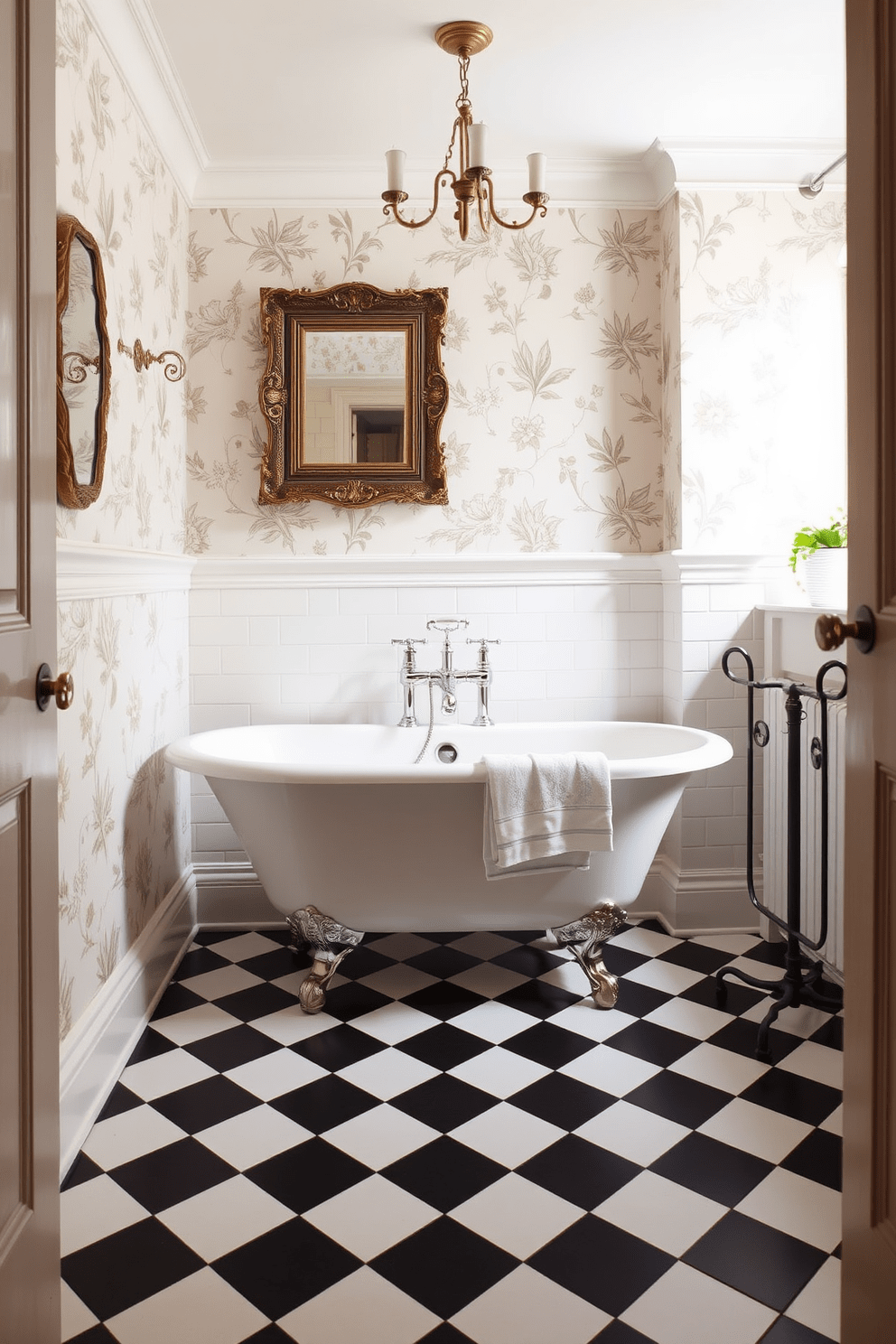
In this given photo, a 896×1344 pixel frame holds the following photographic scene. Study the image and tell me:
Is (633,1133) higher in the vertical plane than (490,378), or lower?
lower

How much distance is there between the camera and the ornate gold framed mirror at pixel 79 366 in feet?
6.39

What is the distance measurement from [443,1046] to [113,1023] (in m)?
0.79

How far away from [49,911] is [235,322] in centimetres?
254

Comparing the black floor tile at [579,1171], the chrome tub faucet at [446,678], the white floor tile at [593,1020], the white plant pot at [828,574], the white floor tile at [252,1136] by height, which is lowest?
the black floor tile at [579,1171]

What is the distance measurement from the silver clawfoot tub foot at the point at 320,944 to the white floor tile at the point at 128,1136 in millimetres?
568

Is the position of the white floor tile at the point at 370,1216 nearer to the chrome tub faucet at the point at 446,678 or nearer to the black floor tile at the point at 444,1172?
the black floor tile at the point at 444,1172

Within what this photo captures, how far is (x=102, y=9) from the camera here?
7.38 feet

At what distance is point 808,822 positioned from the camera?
112 inches

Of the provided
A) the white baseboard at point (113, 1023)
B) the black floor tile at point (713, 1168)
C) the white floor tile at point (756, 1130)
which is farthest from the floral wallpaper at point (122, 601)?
the white floor tile at point (756, 1130)

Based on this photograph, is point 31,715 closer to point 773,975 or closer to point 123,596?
point 123,596

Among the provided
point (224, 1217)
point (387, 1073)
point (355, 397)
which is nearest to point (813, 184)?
point (355, 397)

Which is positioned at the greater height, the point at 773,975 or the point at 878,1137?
the point at 878,1137

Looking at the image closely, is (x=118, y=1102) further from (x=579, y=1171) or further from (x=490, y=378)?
(x=490, y=378)

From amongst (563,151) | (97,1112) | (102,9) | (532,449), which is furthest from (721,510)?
(97,1112)
